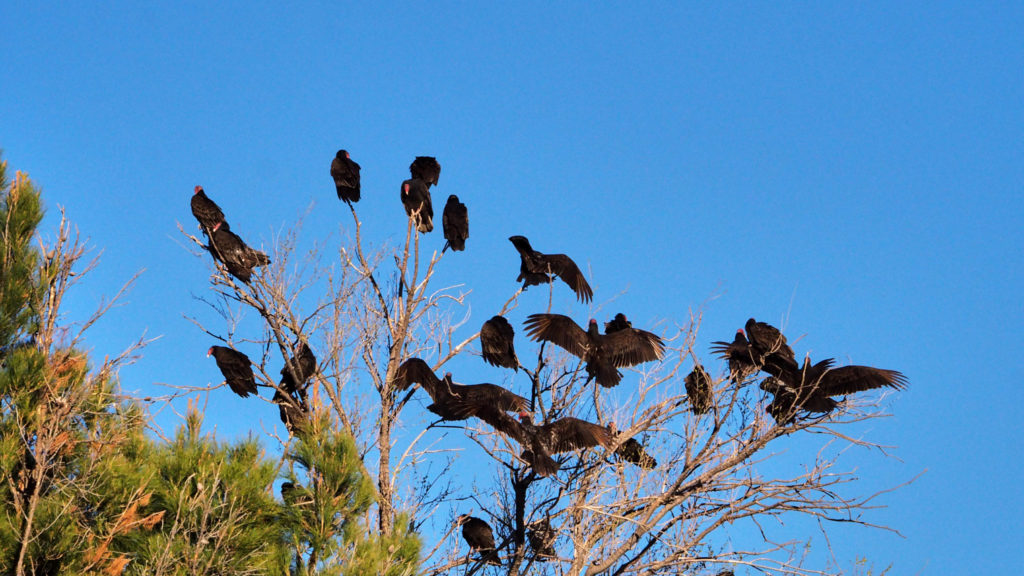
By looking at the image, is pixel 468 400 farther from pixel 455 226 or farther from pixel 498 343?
pixel 455 226

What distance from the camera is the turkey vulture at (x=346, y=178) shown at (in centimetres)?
862

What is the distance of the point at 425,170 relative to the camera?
8.95m

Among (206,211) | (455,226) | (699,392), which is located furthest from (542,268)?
(206,211)

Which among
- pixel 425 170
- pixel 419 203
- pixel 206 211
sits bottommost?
pixel 206 211

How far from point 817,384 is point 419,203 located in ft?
11.7

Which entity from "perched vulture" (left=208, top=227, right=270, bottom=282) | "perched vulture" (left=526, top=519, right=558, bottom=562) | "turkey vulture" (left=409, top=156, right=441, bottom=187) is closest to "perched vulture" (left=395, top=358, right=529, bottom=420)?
"perched vulture" (left=526, top=519, right=558, bottom=562)

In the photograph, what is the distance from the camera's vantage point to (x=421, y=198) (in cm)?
841

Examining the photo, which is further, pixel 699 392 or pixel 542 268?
pixel 542 268

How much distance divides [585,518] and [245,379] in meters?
2.94

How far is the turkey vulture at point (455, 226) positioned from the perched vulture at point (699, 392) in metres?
2.51

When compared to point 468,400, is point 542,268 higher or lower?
higher

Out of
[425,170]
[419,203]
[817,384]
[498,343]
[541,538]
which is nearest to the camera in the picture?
[817,384]

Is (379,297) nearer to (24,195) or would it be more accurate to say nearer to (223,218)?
(223,218)

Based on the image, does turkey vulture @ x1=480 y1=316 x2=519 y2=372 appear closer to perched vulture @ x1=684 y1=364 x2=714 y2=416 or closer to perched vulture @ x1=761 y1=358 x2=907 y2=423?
perched vulture @ x1=684 y1=364 x2=714 y2=416
